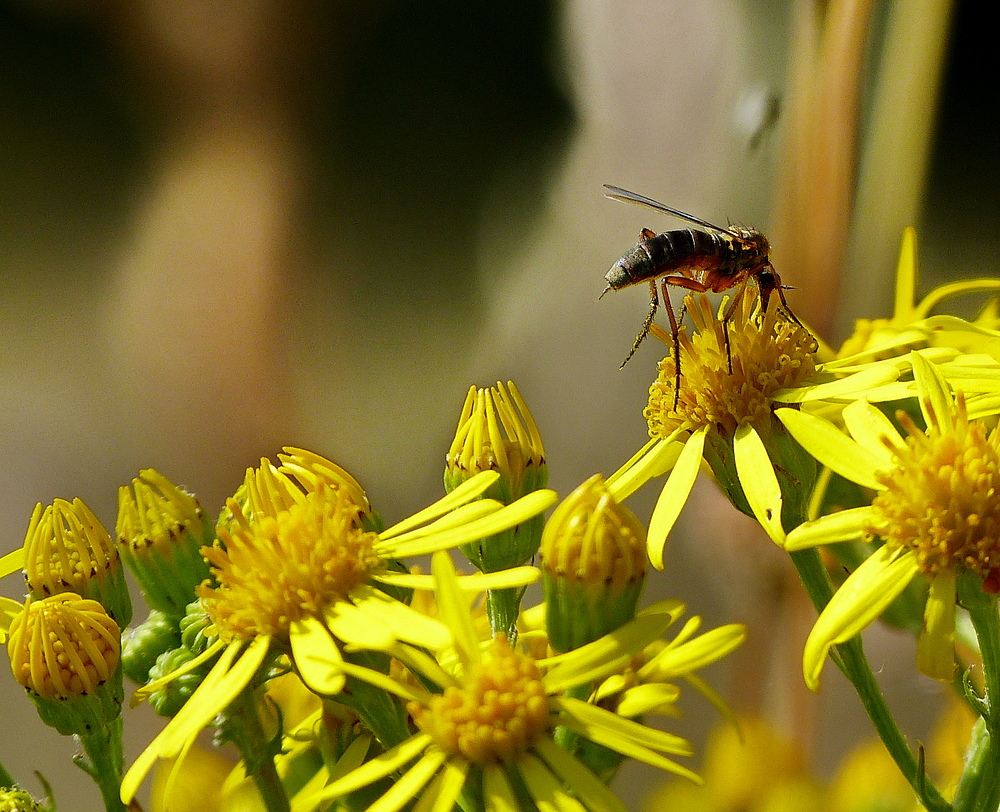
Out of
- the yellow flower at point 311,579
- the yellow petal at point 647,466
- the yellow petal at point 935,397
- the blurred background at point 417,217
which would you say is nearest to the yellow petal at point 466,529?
the yellow flower at point 311,579

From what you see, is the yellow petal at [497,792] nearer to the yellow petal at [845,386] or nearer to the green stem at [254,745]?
the green stem at [254,745]

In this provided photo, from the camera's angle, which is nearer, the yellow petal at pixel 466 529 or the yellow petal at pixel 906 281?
the yellow petal at pixel 466 529

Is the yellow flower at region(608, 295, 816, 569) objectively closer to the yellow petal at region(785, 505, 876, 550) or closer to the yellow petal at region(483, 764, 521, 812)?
the yellow petal at region(785, 505, 876, 550)

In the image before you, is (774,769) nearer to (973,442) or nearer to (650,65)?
(973,442)

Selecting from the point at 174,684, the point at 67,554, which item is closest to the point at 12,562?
the point at 67,554

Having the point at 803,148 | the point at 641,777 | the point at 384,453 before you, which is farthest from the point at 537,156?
the point at 641,777

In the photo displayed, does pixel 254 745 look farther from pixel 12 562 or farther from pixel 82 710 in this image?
pixel 12 562

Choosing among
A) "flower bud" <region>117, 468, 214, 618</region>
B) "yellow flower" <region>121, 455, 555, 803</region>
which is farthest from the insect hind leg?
"flower bud" <region>117, 468, 214, 618</region>
